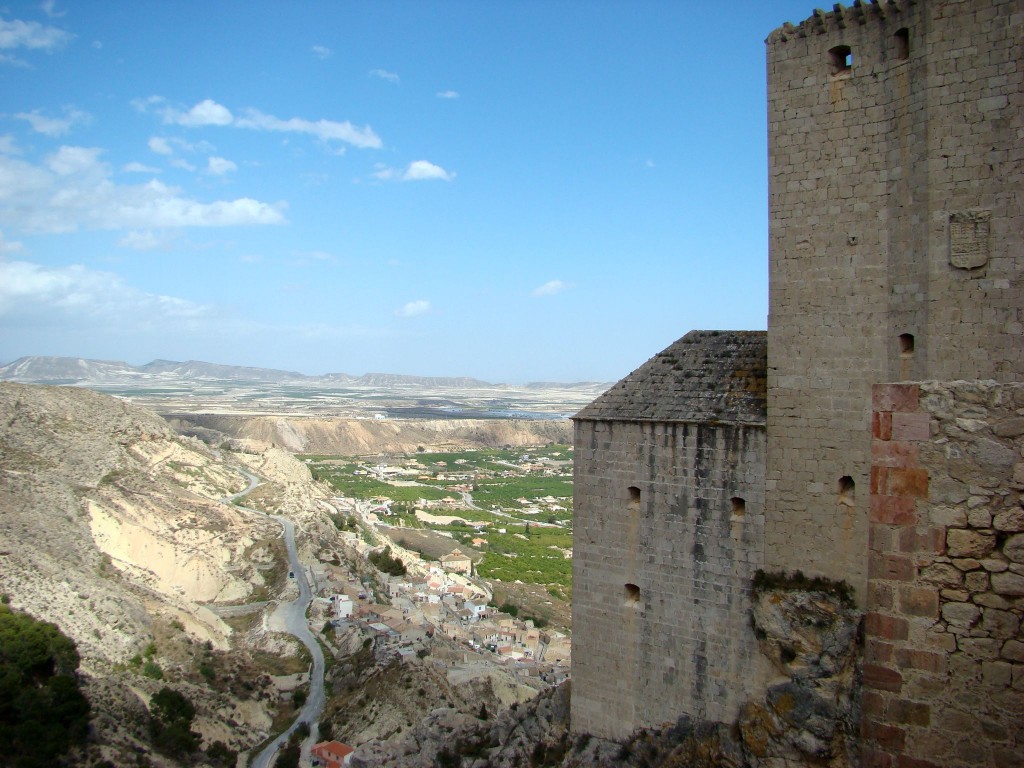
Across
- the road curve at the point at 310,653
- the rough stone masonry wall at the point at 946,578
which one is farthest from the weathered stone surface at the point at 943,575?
the road curve at the point at 310,653

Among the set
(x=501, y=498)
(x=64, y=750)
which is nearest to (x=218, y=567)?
(x=64, y=750)

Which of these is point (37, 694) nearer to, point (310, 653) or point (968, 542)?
point (310, 653)

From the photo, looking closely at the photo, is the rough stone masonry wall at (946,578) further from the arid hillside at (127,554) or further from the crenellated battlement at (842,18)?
the arid hillside at (127,554)

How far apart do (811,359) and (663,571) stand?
13.4 ft

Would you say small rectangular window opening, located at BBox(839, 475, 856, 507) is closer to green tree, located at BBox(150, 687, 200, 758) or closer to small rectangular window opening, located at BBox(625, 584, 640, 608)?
small rectangular window opening, located at BBox(625, 584, 640, 608)

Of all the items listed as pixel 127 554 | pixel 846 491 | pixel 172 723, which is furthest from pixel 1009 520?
pixel 127 554

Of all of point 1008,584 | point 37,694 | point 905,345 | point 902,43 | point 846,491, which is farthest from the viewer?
point 37,694

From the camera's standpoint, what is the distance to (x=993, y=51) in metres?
9.58

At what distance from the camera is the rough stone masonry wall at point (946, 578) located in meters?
3.97

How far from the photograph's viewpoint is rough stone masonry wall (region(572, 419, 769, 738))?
1169cm

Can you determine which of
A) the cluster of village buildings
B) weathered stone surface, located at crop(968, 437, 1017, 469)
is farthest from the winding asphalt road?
weathered stone surface, located at crop(968, 437, 1017, 469)

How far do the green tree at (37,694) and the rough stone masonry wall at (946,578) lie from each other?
20.5m

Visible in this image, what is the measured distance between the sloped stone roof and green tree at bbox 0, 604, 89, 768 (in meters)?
16.0

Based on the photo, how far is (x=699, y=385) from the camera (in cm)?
1275
